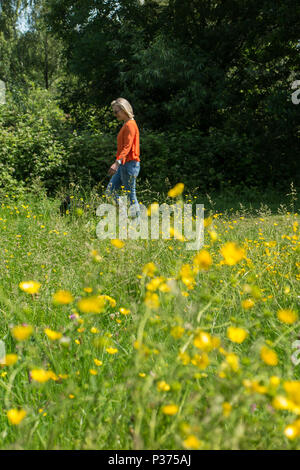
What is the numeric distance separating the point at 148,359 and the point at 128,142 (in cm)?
447

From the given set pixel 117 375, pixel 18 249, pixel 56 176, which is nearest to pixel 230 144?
pixel 56 176

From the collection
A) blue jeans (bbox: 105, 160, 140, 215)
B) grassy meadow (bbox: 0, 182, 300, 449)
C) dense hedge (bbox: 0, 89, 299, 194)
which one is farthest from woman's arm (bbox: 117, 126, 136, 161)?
grassy meadow (bbox: 0, 182, 300, 449)

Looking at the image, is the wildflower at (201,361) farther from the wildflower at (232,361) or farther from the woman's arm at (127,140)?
Result: the woman's arm at (127,140)

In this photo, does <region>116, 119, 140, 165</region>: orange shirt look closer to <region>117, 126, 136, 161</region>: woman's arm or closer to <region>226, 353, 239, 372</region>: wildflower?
<region>117, 126, 136, 161</region>: woman's arm

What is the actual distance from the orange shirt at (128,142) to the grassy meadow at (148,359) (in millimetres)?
2278

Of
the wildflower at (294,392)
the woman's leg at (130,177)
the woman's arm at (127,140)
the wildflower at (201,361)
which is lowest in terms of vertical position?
the wildflower at (294,392)

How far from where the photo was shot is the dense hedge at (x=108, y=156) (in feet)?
26.7

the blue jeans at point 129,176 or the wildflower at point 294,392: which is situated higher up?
the blue jeans at point 129,176

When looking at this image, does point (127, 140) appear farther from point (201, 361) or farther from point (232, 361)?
point (232, 361)

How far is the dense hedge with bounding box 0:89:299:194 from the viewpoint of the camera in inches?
320

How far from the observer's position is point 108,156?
912 cm

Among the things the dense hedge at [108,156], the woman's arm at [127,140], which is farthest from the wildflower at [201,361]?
the dense hedge at [108,156]

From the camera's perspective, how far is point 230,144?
1025 cm

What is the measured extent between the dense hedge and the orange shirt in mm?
1896
